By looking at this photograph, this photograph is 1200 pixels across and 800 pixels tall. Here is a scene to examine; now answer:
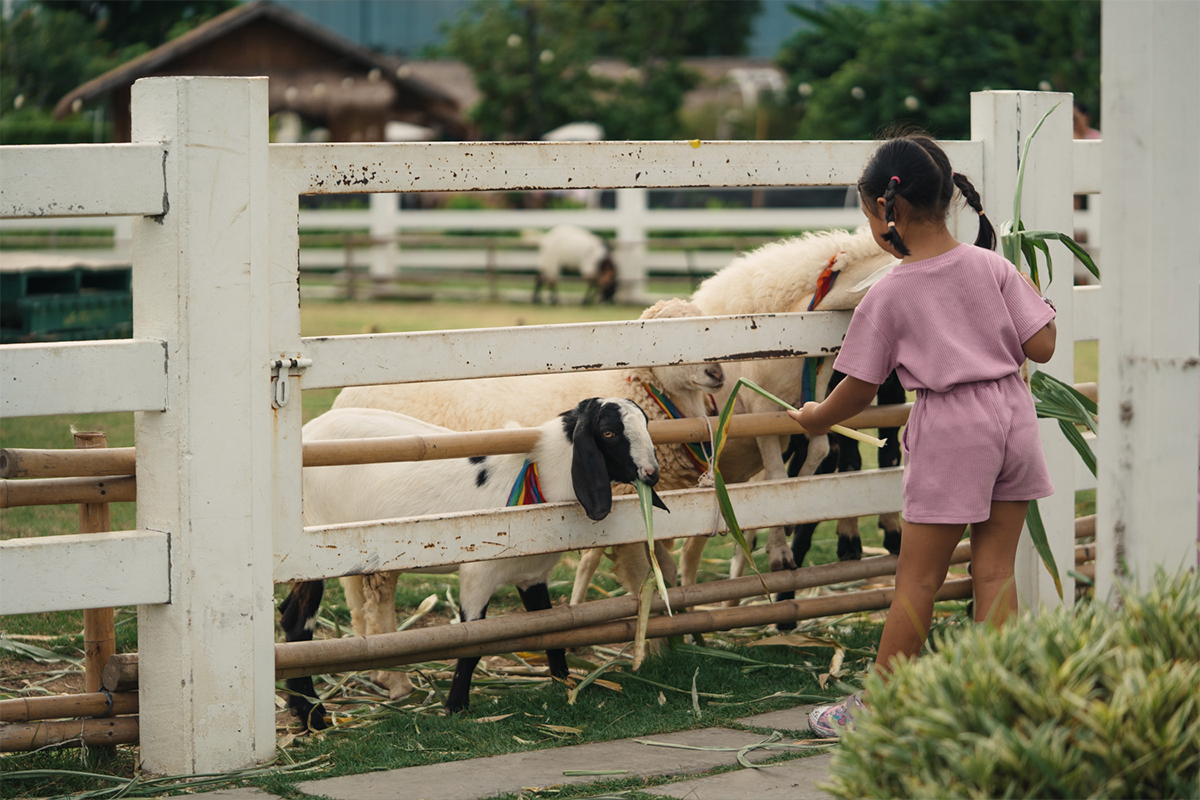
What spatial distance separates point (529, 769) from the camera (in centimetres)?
332

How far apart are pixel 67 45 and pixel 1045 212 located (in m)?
39.6

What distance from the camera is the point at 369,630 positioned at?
15.1 ft

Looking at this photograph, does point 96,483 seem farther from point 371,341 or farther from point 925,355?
point 925,355

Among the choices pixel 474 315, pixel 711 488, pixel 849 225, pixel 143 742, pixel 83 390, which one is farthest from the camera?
pixel 849 225

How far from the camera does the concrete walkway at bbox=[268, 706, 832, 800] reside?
3125 mm

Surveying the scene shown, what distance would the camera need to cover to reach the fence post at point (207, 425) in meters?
3.30

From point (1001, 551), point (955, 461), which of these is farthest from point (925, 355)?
point (1001, 551)

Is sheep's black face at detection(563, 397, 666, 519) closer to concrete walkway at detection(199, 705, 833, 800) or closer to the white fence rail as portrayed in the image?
the white fence rail

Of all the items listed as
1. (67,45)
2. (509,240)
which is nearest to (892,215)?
(509,240)

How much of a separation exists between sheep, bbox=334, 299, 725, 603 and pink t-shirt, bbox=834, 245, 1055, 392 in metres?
1.47

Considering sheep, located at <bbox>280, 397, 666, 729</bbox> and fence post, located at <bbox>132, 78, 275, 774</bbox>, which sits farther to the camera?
sheep, located at <bbox>280, 397, 666, 729</bbox>

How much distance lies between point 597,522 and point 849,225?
50.3 feet

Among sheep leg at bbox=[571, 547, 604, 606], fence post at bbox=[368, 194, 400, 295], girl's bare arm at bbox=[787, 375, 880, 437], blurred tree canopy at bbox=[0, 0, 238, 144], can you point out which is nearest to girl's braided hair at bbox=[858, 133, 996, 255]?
girl's bare arm at bbox=[787, 375, 880, 437]

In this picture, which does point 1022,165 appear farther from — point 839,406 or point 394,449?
point 394,449
